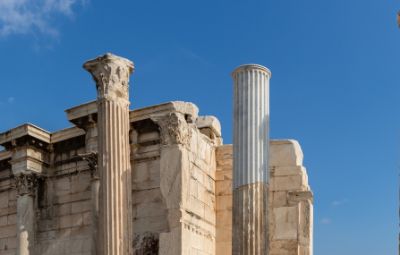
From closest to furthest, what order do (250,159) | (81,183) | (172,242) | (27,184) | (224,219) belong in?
(250,159), (172,242), (224,219), (81,183), (27,184)

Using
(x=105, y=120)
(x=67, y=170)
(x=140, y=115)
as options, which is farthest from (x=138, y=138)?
(x=67, y=170)

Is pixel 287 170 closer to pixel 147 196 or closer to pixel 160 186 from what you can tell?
pixel 160 186

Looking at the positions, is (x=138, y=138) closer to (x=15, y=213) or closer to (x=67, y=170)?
(x=67, y=170)

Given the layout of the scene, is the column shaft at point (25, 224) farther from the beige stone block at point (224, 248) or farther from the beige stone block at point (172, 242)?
the beige stone block at point (224, 248)

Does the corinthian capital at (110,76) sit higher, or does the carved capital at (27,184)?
the corinthian capital at (110,76)

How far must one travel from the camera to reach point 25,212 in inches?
541

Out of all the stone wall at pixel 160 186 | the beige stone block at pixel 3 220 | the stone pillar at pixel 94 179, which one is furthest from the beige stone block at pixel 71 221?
the beige stone block at pixel 3 220

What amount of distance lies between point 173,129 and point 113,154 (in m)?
1.23

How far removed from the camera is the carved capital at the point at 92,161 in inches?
503

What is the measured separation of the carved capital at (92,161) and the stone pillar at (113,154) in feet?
3.64

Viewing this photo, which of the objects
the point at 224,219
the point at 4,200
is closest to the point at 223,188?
the point at 224,219

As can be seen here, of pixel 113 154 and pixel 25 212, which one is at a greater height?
pixel 113 154

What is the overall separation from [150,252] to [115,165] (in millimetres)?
1823

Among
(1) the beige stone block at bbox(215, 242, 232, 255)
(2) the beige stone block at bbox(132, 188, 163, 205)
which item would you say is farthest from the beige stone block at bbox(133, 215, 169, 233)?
(1) the beige stone block at bbox(215, 242, 232, 255)
